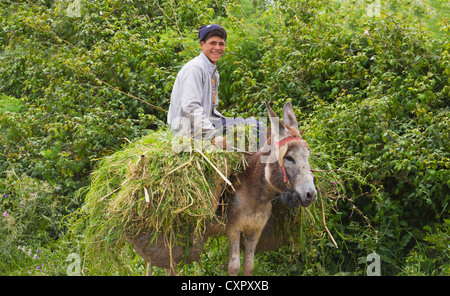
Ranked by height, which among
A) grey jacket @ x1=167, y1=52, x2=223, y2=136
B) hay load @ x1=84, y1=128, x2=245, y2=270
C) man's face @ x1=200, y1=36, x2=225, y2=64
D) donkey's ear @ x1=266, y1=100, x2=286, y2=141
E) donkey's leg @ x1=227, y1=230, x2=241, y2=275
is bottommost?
donkey's leg @ x1=227, y1=230, x2=241, y2=275

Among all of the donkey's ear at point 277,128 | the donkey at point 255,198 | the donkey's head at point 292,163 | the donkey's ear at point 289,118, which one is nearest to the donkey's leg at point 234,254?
the donkey at point 255,198

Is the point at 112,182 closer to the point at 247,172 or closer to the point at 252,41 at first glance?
the point at 247,172

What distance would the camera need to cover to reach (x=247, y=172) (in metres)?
4.79

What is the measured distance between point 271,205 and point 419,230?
2.45 m

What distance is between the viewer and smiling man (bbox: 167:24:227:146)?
4.83 meters

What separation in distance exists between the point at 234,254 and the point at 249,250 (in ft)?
0.60

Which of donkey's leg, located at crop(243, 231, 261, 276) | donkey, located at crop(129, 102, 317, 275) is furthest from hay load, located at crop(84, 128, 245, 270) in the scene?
donkey's leg, located at crop(243, 231, 261, 276)

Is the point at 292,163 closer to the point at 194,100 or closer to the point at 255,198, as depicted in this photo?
the point at 255,198

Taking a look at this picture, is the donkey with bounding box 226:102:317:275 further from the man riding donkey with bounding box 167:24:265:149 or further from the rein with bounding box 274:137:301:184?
the man riding donkey with bounding box 167:24:265:149

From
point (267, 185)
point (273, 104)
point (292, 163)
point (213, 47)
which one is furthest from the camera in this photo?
point (273, 104)

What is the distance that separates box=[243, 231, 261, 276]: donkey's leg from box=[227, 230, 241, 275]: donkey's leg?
0.11 meters

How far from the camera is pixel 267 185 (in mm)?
4645

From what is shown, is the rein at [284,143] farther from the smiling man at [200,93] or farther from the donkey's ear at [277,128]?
the smiling man at [200,93]

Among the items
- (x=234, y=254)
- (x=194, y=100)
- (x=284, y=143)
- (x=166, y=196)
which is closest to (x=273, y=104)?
(x=194, y=100)
